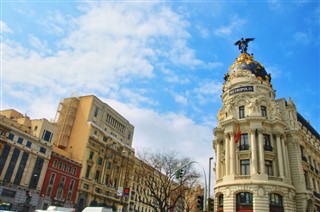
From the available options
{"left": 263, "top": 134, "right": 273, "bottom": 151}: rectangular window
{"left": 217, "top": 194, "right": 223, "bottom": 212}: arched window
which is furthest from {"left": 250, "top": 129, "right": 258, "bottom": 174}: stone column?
{"left": 217, "top": 194, "right": 223, "bottom": 212}: arched window

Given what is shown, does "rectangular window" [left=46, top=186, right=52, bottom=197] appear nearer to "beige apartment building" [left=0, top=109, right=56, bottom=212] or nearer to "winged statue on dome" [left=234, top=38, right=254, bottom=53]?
"beige apartment building" [left=0, top=109, right=56, bottom=212]

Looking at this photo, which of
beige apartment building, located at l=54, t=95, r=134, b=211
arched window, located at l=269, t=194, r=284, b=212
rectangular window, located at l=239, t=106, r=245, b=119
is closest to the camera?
arched window, located at l=269, t=194, r=284, b=212

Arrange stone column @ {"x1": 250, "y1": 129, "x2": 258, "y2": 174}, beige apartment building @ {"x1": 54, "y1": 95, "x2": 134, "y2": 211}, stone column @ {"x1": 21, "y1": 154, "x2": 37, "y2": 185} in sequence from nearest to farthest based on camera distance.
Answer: stone column @ {"x1": 250, "y1": 129, "x2": 258, "y2": 174} < stone column @ {"x1": 21, "y1": 154, "x2": 37, "y2": 185} < beige apartment building @ {"x1": 54, "y1": 95, "x2": 134, "y2": 211}

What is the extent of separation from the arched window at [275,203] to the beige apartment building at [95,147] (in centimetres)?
3512

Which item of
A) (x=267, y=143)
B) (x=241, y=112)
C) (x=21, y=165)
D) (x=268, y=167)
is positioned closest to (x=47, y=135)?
(x=21, y=165)

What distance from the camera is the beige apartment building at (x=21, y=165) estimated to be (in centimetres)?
4722

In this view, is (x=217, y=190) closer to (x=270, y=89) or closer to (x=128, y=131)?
(x=270, y=89)

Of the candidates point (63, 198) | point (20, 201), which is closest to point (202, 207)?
point (20, 201)

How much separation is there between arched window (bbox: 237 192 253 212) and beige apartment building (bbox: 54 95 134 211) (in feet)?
105

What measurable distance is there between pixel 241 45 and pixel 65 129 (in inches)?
1843

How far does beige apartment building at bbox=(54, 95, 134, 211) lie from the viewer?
64.6m

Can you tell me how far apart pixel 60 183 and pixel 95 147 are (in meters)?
13.5

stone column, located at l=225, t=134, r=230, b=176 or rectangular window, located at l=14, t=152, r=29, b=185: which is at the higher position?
stone column, located at l=225, t=134, r=230, b=176

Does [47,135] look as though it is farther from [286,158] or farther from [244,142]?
[286,158]
